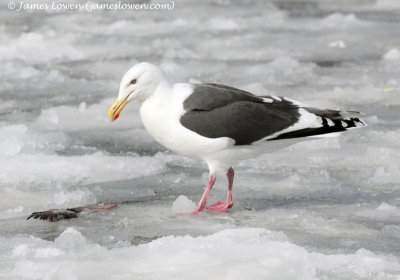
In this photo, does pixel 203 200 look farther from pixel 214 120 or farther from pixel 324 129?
pixel 324 129

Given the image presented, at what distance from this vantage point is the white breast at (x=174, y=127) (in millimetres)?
5324

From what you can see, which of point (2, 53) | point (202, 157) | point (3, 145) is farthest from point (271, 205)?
point (2, 53)

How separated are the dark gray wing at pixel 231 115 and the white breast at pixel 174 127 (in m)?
0.03

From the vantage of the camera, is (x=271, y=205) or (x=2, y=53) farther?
(x=2, y=53)

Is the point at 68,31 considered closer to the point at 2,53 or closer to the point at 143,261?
the point at 2,53

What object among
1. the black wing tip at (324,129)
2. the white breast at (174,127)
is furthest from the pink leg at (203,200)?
the black wing tip at (324,129)

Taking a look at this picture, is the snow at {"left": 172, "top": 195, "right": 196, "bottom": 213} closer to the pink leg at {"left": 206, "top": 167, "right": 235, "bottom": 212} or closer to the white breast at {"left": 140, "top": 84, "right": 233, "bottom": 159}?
the pink leg at {"left": 206, "top": 167, "right": 235, "bottom": 212}

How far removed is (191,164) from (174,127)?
111 cm

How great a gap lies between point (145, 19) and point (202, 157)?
278 inches

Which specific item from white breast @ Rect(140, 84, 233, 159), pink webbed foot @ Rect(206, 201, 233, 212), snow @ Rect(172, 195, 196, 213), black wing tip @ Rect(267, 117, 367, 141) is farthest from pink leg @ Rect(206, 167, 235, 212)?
black wing tip @ Rect(267, 117, 367, 141)

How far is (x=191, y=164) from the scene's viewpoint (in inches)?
252

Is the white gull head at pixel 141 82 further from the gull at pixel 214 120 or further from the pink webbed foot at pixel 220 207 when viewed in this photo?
the pink webbed foot at pixel 220 207

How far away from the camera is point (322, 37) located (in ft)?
36.3

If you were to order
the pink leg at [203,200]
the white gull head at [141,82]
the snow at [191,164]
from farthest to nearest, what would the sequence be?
the white gull head at [141,82]
the pink leg at [203,200]
the snow at [191,164]
